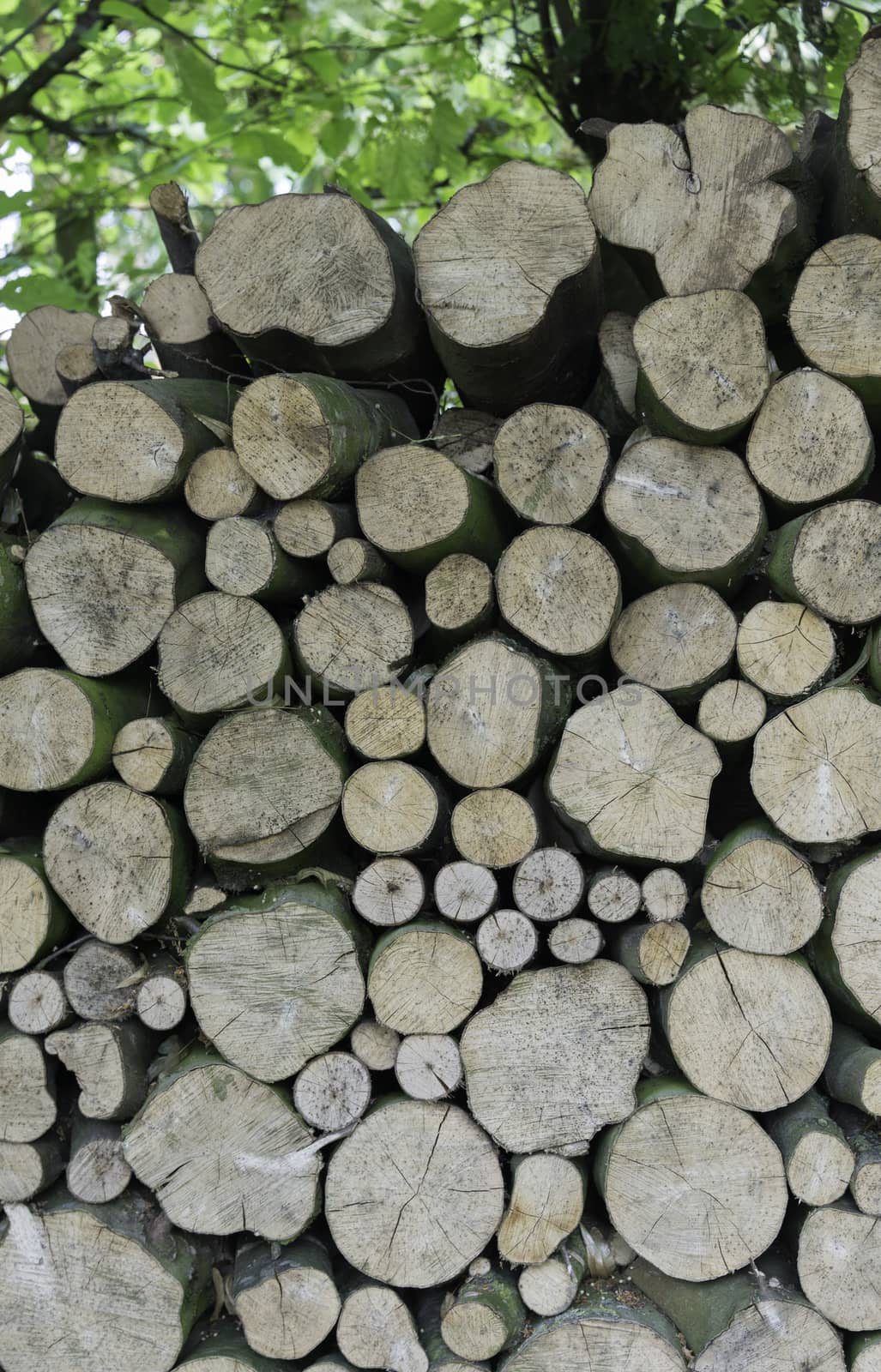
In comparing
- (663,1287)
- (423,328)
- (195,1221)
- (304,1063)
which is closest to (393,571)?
(423,328)

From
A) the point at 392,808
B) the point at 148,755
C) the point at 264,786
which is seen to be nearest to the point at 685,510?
the point at 392,808

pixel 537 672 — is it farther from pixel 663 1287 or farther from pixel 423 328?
pixel 663 1287

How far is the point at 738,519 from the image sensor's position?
2381 mm

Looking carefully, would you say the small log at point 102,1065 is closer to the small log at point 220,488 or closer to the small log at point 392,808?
the small log at point 392,808

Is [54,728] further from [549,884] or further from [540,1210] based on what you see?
[540,1210]

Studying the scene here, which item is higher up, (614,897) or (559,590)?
(559,590)

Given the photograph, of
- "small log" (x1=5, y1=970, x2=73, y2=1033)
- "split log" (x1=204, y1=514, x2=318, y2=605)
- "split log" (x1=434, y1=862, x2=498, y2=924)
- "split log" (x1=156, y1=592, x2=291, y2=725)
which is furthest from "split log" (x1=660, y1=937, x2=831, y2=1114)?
"small log" (x1=5, y1=970, x2=73, y2=1033)

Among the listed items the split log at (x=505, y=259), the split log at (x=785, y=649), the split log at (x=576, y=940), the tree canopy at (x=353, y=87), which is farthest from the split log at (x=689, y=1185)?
the tree canopy at (x=353, y=87)

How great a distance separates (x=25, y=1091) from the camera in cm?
252

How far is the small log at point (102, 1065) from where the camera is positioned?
246 cm

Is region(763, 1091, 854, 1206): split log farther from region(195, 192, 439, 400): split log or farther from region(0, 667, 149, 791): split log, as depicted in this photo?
region(195, 192, 439, 400): split log

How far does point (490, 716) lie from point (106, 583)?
1.00 meters

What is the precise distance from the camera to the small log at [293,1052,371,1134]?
7.97ft

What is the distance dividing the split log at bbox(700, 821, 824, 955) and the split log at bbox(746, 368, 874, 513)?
2.68 feet
